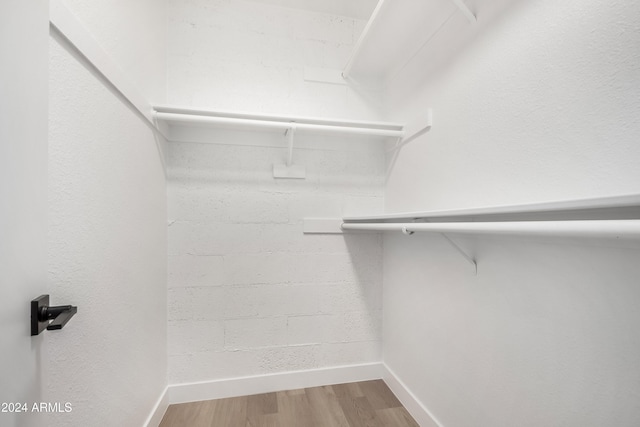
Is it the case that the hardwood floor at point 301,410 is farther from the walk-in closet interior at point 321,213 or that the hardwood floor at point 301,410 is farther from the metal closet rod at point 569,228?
the metal closet rod at point 569,228

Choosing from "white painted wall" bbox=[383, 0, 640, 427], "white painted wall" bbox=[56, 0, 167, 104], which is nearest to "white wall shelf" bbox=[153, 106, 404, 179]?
"white painted wall" bbox=[56, 0, 167, 104]

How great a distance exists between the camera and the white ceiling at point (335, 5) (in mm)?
1535

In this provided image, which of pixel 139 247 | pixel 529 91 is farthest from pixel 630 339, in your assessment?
pixel 139 247

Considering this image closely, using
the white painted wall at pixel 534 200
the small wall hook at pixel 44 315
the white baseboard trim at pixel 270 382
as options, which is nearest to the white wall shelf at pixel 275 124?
the white painted wall at pixel 534 200

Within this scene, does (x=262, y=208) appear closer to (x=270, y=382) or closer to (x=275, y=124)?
(x=275, y=124)

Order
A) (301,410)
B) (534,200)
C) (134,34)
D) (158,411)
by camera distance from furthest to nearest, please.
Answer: (301,410)
(158,411)
(134,34)
(534,200)

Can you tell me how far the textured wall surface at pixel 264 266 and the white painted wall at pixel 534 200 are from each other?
1.65ft

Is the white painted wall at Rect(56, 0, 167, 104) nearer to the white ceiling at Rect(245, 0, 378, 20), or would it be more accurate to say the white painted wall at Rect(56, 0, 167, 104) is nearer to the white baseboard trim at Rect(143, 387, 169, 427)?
the white ceiling at Rect(245, 0, 378, 20)

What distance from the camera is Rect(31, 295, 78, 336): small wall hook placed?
1.66ft

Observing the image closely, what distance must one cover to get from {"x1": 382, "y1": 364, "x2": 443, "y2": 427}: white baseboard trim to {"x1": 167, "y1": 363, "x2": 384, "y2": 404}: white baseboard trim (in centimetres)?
9

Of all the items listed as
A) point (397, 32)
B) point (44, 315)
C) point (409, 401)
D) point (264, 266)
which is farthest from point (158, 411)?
point (397, 32)

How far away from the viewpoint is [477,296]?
95cm

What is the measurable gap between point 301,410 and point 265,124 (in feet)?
5.03

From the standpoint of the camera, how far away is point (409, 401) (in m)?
1.35
